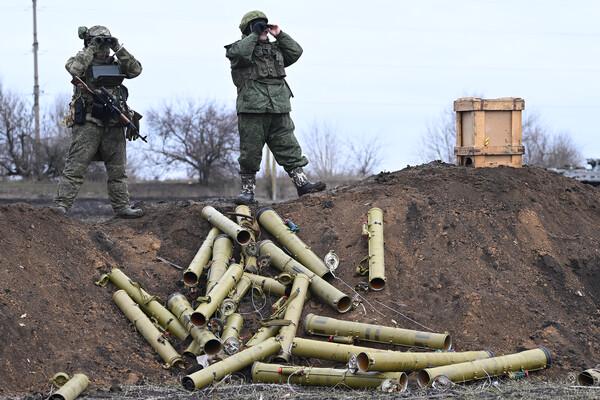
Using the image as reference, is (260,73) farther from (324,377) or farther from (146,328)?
(324,377)

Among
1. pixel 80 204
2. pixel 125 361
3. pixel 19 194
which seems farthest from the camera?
pixel 19 194

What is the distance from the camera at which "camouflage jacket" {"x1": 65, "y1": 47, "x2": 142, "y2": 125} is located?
12.3m

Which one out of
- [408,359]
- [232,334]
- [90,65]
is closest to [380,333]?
[408,359]

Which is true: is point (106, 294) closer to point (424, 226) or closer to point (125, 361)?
point (125, 361)

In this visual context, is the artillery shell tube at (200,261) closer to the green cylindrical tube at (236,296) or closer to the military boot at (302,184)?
the green cylindrical tube at (236,296)

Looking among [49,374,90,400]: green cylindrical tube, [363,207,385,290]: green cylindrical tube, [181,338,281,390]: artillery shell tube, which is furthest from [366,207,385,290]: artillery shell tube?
[49,374,90,400]: green cylindrical tube

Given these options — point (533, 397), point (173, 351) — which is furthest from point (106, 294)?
→ point (533, 397)

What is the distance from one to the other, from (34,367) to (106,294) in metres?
1.61

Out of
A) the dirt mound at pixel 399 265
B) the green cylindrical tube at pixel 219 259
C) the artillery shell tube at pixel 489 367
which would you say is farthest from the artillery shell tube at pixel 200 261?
the artillery shell tube at pixel 489 367

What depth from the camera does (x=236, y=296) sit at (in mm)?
10562

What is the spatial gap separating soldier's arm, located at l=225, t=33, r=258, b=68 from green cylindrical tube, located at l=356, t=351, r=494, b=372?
4.36 meters

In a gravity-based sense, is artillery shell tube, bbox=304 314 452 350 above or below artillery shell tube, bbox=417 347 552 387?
above

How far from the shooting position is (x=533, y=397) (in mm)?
8508

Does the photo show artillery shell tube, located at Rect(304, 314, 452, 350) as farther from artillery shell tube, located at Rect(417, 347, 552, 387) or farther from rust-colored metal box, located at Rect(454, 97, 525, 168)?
rust-colored metal box, located at Rect(454, 97, 525, 168)
